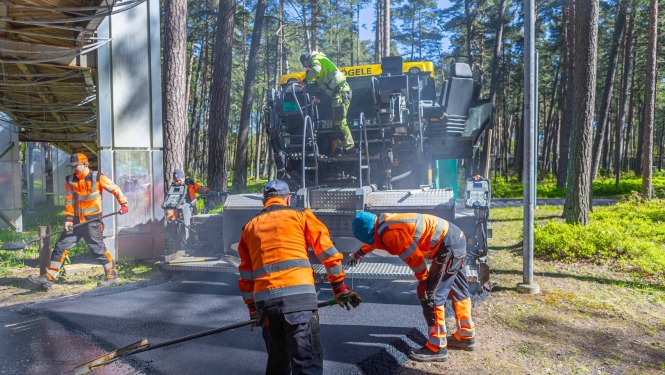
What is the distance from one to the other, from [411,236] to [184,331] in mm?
2434

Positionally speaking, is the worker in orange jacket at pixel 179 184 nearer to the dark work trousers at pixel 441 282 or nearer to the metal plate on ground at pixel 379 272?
the metal plate on ground at pixel 379 272

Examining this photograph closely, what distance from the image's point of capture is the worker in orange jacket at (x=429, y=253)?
13.9 ft

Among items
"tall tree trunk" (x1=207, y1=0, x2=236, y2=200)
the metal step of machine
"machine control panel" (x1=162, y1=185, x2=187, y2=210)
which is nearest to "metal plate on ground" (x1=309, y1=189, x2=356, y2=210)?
the metal step of machine

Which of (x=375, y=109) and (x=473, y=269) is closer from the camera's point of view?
(x=473, y=269)

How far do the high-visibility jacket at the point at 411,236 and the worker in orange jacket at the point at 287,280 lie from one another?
887 millimetres

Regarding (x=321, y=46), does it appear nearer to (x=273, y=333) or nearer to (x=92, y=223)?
(x=92, y=223)

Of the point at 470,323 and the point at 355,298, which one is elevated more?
the point at 355,298

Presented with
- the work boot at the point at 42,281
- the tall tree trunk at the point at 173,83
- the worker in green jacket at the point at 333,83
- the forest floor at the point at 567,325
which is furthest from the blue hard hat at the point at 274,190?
the tall tree trunk at the point at 173,83

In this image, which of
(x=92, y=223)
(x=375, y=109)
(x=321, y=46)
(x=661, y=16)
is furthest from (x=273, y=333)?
(x=321, y=46)

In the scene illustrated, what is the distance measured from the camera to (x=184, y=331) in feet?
16.2

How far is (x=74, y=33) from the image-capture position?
7984 mm

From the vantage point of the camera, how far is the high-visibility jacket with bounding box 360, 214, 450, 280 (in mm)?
4207

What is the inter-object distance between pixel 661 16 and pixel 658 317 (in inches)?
878

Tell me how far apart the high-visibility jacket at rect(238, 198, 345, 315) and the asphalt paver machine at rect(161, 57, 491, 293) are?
2.67m
